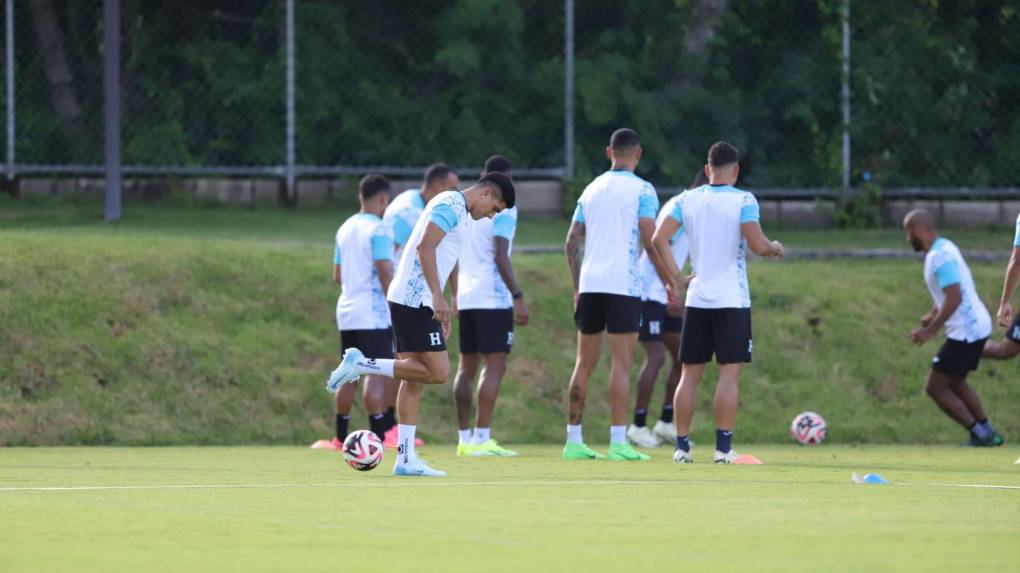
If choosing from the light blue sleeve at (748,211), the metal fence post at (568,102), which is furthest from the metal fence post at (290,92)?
the light blue sleeve at (748,211)

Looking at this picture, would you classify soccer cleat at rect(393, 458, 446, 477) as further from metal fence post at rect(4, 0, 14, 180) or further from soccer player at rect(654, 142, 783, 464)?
metal fence post at rect(4, 0, 14, 180)

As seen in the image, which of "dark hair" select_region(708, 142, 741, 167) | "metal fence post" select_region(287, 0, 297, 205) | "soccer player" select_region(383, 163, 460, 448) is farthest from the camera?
"metal fence post" select_region(287, 0, 297, 205)

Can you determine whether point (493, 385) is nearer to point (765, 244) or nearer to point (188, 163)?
point (765, 244)

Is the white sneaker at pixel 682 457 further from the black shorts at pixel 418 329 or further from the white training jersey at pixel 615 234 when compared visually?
the black shorts at pixel 418 329

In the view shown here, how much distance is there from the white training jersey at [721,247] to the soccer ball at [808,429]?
13.0ft

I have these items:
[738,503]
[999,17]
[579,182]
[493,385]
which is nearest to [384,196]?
[493,385]

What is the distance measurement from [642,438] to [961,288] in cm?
316

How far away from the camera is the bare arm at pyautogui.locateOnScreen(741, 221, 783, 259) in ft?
45.1

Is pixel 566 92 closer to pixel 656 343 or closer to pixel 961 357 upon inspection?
pixel 656 343

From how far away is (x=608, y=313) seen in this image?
47.8 ft

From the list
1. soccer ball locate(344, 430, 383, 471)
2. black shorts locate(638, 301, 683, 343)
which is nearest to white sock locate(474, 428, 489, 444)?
black shorts locate(638, 301, 683, 343)

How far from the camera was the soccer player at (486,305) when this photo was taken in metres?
15.6

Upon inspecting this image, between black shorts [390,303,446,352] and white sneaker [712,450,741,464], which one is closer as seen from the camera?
black shorts [390,303,446,352]

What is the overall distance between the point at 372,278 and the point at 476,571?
8462 mm
